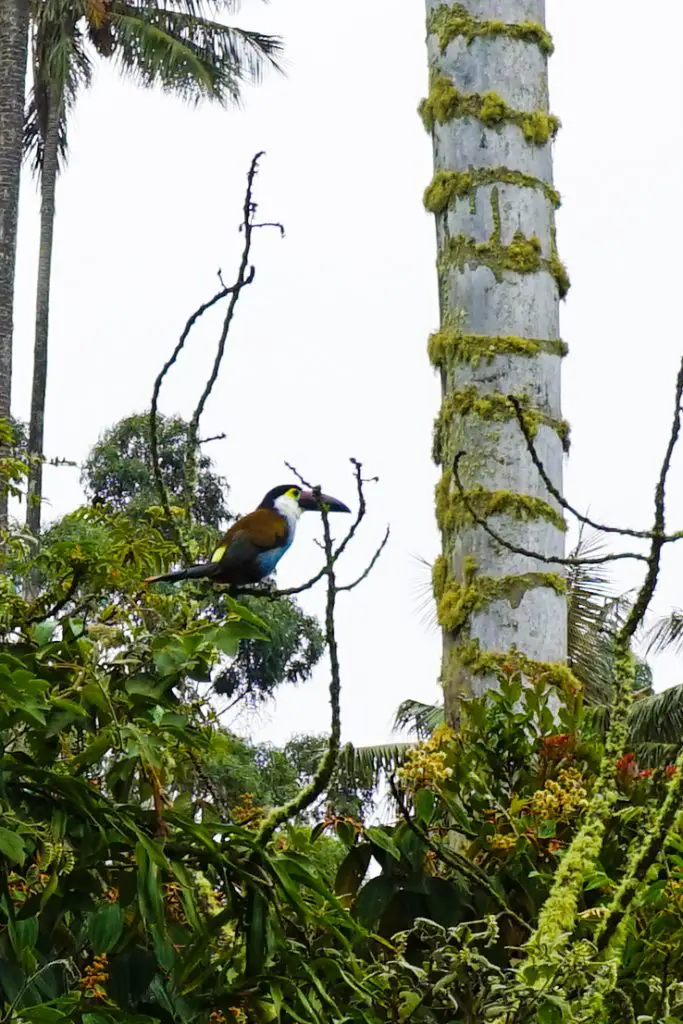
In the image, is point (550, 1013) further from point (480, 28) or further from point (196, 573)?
point (480, 28)

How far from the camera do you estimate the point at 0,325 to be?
50.8ft

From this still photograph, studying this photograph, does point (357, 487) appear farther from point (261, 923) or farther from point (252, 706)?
point (252, 706)

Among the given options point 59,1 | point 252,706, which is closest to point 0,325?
point 59,1

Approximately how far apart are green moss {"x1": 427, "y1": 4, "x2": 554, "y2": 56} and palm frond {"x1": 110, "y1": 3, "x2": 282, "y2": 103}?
16476 mm

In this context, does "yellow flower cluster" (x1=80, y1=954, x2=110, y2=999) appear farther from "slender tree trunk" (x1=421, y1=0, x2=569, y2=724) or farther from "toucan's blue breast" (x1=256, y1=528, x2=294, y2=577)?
"toucan's blue breast" (x1=256, y1=528, x2=294, y2=577)

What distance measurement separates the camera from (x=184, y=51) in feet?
61.0

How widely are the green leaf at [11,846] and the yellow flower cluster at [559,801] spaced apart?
623 mm

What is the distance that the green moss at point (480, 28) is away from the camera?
8.92ft

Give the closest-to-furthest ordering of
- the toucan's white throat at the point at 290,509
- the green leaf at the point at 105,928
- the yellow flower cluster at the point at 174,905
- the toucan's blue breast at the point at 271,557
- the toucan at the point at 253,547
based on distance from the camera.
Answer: the green leaf at the point at 105,928, the yellow flower cluster at the point at 174,905, the toucan at the point at 253,547, the toucan's blue breast at the point at 271,557, the toucan's white throat at the point at 290,509

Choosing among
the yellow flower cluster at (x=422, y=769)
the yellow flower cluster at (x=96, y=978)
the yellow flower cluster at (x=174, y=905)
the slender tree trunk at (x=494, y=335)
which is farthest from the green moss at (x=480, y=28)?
the yellow flower cluster at (x=96, y=978)

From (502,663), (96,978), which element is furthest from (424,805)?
(502,663)

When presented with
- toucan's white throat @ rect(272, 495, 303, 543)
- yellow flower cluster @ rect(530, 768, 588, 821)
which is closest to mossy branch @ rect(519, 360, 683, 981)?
yellow flower cluster @ rect(530, 768, 588, 821)

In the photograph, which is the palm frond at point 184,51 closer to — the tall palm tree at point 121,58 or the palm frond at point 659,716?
the tall palm tree at point 121,58

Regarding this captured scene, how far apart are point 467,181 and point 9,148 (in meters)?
14.1
